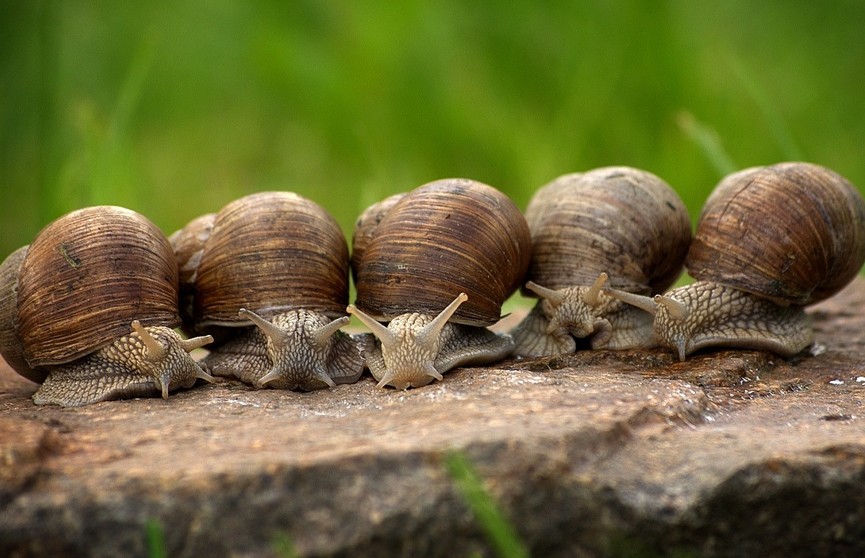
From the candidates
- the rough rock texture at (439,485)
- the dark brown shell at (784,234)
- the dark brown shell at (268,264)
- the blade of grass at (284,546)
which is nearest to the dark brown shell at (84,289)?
the dark brown shell at (268,264)

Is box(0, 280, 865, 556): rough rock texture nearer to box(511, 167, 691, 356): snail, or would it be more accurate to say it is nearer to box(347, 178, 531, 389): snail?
box(347, 178, 531, 389): snail

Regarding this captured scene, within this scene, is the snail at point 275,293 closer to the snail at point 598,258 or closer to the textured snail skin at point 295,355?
the textured snail skin at point 295,355

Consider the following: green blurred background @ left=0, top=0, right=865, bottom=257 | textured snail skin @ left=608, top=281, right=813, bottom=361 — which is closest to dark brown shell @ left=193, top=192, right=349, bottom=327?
textured snail skin @ left=608, top=281, right=813, bottom=361

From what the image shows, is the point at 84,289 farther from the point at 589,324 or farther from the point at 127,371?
the point at 589,324

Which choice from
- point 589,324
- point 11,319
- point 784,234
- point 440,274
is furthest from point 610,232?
point 11,319

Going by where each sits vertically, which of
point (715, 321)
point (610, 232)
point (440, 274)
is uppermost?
point (610, 232)

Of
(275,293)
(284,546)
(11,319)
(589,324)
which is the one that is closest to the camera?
(284,546)
